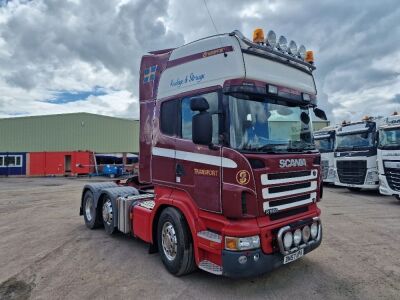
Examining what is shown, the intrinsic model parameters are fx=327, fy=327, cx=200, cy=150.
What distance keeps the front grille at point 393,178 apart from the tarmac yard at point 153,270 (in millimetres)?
3850

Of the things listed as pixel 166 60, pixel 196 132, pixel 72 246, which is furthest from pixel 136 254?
pixel 166 60

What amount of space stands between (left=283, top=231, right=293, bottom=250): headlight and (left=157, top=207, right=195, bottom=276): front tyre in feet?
4.25

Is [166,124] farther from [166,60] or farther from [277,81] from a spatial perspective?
[277,81]

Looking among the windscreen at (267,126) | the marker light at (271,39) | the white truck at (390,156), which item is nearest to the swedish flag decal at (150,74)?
the marker light at (271,39)

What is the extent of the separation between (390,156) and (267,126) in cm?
937

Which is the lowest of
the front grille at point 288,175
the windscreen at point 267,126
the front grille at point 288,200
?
the front grille at point 288,200

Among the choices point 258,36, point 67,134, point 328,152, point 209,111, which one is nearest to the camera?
point 209,111

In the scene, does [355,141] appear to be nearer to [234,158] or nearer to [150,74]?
[150,74]

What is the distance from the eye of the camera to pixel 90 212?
8.04 m

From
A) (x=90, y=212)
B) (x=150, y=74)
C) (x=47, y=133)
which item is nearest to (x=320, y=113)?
(x=150, y=74)

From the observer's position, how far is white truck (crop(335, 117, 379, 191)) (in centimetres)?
1384

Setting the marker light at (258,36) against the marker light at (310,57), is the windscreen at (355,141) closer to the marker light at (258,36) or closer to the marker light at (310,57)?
the marker light at (310,57)

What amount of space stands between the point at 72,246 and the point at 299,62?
5447mm

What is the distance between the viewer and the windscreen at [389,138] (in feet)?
38.1
